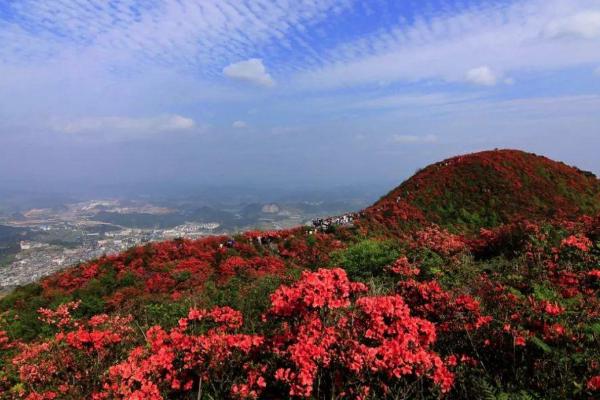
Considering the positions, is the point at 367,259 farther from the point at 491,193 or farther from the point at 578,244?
the point at 491,193

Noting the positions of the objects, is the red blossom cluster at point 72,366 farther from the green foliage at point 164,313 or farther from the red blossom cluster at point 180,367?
the green foliage at point 164,313

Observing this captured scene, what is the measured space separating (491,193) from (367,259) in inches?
686

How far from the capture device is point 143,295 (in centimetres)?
1470

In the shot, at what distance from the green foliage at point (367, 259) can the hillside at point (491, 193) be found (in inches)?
345

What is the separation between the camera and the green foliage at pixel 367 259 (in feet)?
43.4

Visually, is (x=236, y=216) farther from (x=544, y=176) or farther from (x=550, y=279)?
(x=550, y=279)

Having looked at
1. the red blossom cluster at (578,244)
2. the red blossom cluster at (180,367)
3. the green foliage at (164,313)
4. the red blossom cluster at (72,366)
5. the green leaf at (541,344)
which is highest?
the red blossom cluster at (578,244)

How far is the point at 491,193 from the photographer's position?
2744 centimetres

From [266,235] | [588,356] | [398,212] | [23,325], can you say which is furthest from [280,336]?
[398,212]

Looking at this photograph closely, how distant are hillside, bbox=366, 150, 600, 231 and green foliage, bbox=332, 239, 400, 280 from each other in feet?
28.8

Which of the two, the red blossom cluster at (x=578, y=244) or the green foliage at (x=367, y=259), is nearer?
the red blossom cluster at (x=578, y=244)

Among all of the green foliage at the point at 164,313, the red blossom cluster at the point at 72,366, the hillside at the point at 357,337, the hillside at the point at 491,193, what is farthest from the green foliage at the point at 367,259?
the hillside at the point at 491,193

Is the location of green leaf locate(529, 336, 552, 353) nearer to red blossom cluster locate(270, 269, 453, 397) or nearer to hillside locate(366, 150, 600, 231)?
red blossom cluster locate(270, 269, 453, 397)

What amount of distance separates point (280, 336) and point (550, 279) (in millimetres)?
7449
